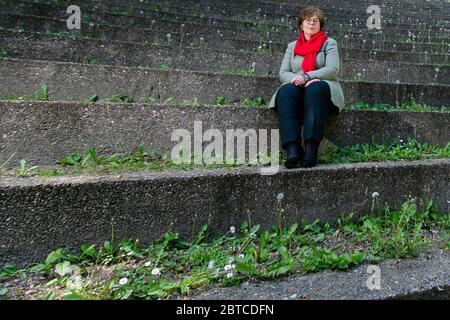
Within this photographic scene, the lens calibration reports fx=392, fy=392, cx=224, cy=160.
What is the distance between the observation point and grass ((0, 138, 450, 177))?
2047 mm

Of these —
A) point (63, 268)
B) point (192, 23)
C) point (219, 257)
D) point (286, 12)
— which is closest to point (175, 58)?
point (192, 23)

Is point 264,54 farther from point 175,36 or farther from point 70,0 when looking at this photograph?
point 70,0

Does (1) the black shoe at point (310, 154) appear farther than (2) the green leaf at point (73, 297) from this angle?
Yes

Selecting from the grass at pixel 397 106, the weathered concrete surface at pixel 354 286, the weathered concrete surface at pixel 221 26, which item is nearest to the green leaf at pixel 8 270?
the weathered concrete surface at pixel 354 286

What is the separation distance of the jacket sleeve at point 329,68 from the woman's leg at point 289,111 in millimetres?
184

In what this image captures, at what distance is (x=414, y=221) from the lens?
2.29 meters

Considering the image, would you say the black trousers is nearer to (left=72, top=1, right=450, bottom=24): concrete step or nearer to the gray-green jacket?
→ the gray-green jacket

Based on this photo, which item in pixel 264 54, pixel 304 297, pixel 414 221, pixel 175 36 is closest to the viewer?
pixel 304 297

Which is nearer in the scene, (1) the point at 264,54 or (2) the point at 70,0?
(1) the point at 264,54

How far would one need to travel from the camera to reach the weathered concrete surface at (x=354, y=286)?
1.58m

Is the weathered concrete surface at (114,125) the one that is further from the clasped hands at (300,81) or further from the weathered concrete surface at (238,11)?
the weathered concrete surface at (238,11)

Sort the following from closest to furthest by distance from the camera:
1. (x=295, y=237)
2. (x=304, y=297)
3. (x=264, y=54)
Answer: (x=304, y=297), (x=295, y=237), (x=264, y=54)

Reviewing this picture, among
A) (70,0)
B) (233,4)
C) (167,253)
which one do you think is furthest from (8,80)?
(233,4)

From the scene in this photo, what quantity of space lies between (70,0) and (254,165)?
152 inches
